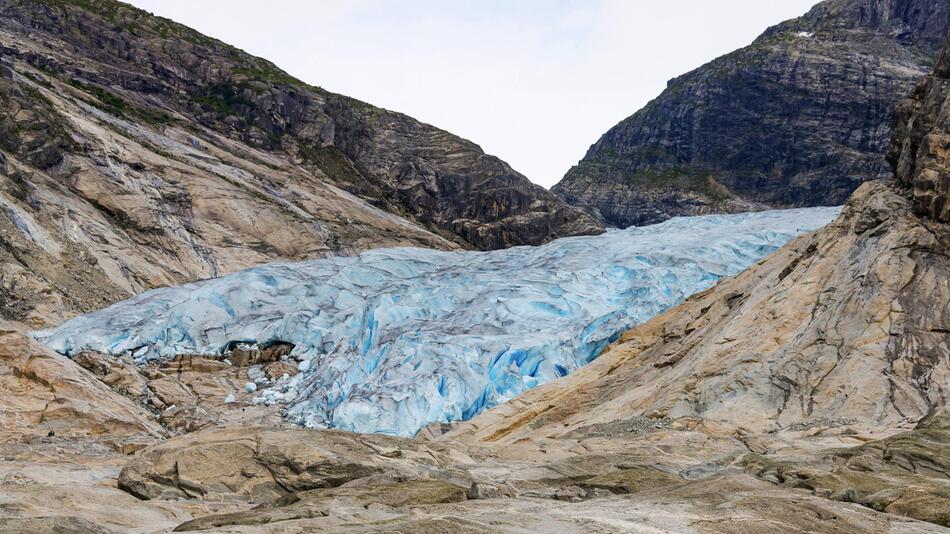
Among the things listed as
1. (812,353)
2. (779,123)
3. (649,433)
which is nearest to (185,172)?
(649,433)

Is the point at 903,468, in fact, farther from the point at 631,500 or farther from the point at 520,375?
the point at 520,375

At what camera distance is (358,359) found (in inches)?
1035

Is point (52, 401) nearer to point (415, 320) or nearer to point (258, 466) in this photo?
point (258, 466)

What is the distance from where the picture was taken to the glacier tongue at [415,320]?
2403cm

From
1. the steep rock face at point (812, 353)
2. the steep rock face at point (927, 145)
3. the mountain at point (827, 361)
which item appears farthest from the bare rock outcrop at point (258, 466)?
the steep rock face at point (927, 145)

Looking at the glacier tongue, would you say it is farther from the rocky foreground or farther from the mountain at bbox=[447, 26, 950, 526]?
the mountain at bbox=[447, 26, 950, 526]

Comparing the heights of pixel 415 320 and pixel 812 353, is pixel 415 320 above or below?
below

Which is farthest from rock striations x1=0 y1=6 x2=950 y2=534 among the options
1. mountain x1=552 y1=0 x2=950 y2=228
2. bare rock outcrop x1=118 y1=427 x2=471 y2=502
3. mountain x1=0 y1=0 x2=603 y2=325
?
mountain x1=552 y1=0 x2=950 y2=228

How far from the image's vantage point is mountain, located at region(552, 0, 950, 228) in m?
92.8

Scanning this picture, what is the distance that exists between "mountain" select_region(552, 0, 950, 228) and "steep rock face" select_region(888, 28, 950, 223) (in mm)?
72433

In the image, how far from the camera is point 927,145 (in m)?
19.6

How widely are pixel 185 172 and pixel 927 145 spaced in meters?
36.2

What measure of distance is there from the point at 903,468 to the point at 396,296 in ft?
73.7

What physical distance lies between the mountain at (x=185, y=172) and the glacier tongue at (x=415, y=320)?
393cm
